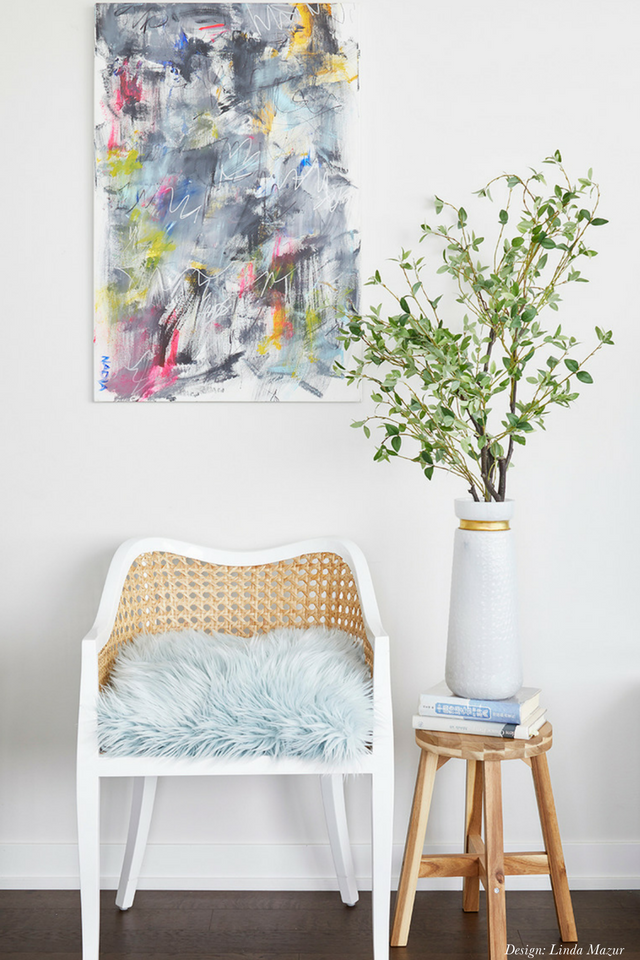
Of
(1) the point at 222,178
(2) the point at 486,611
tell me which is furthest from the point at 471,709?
(1) the point at 222,178

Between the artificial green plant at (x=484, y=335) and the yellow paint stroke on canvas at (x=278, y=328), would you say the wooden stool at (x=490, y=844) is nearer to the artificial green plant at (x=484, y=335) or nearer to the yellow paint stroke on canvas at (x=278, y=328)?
the artificial green plant at (x=484, y=335)

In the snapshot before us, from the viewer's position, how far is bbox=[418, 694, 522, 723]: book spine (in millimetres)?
1448

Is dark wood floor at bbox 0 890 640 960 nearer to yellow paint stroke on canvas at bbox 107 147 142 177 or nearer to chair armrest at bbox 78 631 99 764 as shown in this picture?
chair armrest at bbox 78 631 99 764

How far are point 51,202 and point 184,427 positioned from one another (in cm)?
63

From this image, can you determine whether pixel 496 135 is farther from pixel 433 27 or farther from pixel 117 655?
pixel 117 655

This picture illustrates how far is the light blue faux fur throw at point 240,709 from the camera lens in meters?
1.31

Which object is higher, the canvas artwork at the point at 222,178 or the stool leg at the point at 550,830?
the canvas artwork at the point at 222,178

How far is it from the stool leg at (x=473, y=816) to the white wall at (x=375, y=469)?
153mm

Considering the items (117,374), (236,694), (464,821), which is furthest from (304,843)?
(117,374)

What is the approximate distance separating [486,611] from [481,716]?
0.20 m

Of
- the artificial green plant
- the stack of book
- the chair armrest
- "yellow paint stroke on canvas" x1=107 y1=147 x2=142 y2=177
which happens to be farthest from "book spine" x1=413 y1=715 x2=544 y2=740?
"yellow paint stroke on canvas" x1=107 y1=147 x2=142 y2=177

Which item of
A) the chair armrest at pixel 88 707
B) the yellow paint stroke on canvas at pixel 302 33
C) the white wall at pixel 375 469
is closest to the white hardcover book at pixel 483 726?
the white wall at pixel 375 469

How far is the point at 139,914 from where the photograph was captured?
1676 millimetres

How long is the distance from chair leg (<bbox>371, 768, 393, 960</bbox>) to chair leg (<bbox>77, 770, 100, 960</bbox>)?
485 millimetres
